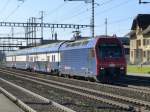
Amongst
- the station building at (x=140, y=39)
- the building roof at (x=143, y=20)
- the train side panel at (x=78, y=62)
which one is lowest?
the train side panel at (x=78, y=62)

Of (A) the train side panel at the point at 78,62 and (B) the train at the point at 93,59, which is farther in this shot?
(A) the train side panel at the point at 78,62

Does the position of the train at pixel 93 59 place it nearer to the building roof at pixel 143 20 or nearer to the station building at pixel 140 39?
the station building at pixel 140 39

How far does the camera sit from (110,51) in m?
32.0

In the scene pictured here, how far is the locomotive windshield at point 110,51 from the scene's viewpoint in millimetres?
31609

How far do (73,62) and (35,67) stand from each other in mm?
23292

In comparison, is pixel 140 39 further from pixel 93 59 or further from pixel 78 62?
pixel 93 59

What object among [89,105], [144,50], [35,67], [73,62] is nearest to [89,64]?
[73,62]

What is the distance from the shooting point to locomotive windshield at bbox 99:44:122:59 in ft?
104

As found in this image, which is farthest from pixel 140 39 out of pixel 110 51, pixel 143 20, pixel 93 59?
pixel 93 59

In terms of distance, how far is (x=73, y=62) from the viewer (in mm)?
36969

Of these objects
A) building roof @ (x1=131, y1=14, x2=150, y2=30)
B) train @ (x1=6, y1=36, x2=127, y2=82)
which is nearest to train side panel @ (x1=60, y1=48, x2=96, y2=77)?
train @ (x1=6, y1=36, x2=127, y2=82)

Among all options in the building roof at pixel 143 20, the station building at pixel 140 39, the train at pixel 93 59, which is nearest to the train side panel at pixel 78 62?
the train at pixel 93 59

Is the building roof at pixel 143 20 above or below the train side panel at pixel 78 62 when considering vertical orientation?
above

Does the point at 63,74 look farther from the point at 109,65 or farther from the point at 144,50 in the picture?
the point at 144,50
